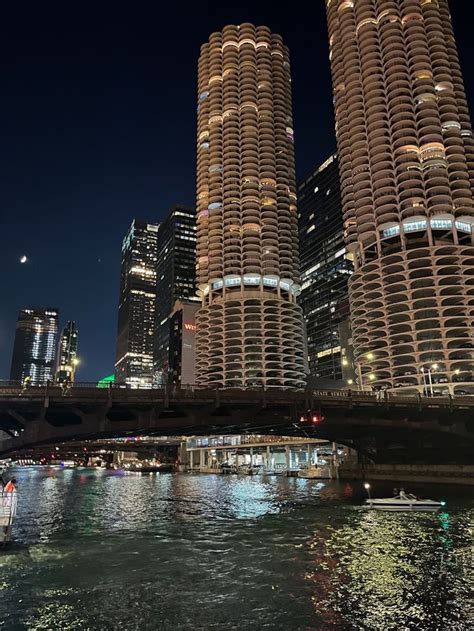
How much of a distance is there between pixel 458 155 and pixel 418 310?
203ft

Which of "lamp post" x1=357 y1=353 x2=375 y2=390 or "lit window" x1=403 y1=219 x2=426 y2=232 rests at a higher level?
"lit window" x1=403 y1=219 x2=426 y2=232

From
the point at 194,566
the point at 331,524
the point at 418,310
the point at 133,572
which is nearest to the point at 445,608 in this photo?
the point at 194,566

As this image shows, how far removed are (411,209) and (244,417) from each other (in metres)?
133

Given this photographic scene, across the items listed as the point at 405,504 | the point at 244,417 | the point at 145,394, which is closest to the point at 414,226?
the point at 244,417

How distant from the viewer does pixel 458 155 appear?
592ft

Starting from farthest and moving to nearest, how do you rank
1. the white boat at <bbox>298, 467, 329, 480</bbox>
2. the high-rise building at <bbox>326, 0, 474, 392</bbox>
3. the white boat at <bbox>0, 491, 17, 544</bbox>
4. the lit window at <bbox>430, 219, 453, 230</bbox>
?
the lit window at <bbox>430, 219, 453, 230</bbox>, the high-rise building at <bbox>326, 0, 474, 392</bbox>, the white boat at <bbox>298, 467, 329, 480</bbox>, the white boat at <bbox>0, 491, 17, 544</bbox>

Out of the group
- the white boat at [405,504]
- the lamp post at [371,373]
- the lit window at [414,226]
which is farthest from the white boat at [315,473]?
the lit window at [414,226]

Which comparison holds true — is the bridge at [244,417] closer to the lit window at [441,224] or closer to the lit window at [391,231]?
the lit window at [391,231]

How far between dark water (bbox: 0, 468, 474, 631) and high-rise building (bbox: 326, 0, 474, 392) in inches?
4608

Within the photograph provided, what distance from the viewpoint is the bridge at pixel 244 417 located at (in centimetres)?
5800

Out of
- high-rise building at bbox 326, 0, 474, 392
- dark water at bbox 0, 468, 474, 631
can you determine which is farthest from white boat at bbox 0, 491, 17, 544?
high-rise building at bbox 326, 0, 474, 392

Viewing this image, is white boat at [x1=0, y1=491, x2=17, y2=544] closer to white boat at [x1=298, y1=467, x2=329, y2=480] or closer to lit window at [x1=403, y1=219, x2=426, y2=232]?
white boat at [x1=298, y1=467, x2=329, y2=480]

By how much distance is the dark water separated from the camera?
2102cm

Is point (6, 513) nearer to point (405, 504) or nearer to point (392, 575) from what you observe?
point (392, 575)
